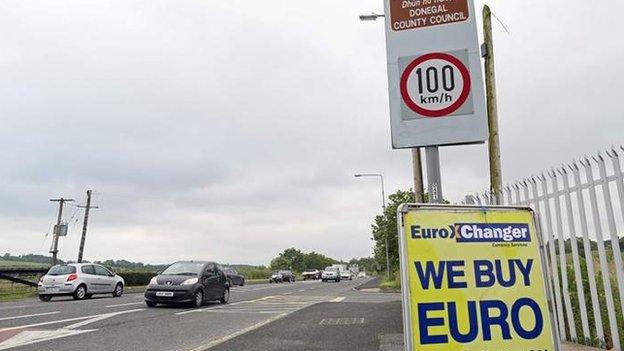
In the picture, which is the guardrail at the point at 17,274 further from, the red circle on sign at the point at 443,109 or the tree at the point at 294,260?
the tree at the point at 294,260

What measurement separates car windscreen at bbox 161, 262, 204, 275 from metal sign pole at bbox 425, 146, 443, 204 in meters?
13.6

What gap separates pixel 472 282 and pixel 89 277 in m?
20.6

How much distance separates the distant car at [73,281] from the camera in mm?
19672

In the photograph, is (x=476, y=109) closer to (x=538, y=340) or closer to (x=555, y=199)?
(x=538, y=340)

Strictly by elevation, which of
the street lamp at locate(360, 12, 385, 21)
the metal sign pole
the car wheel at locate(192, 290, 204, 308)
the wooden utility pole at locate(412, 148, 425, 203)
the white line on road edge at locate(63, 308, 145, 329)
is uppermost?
the street lamp at locate(360, 12, 385, 21)

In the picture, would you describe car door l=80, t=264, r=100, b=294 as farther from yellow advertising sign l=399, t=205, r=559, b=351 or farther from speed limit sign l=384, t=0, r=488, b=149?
yellow advertising sign l=399, t=205, r=559, b=351

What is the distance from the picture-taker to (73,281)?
19.8 metres

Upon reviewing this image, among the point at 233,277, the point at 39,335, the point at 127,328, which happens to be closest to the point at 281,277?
the point at 233,277

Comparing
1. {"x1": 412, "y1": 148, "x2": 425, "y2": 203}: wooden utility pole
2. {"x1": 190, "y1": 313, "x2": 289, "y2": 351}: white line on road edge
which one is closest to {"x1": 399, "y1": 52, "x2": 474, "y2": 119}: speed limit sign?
{"x1": 190, "y1": 313, "x2": 289, "y2": 351}: white line on road edge

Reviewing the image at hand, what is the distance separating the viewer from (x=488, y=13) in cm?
905

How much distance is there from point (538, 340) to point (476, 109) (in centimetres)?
182

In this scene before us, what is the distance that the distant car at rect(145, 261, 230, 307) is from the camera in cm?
1550

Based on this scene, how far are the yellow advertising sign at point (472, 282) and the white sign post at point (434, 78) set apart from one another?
94 cm

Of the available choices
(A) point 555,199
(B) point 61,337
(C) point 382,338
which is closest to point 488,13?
(A) point 555,199
